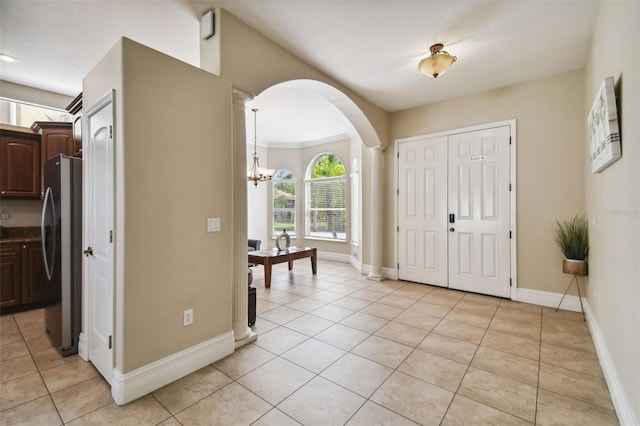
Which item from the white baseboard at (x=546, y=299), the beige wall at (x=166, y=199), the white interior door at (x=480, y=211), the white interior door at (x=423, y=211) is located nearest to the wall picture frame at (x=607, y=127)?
the white interior door at (x=480, y=211)

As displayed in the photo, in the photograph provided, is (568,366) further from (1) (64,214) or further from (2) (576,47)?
(1) (64,214)

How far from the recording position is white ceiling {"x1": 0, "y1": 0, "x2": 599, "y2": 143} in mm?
2434

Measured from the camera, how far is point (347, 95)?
4.03m

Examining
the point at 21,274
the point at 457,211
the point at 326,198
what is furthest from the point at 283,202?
the point at 21,274

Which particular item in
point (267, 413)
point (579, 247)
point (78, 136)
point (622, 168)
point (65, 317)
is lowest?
point (267, 413)

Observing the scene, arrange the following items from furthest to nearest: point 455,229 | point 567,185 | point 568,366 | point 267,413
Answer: point 455,229
point 567,185
point 568,366
point 267,413

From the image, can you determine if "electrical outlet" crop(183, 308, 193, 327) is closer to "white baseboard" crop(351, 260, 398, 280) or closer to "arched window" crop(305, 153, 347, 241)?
"white baseboard" crop(351, 260, 398, 280)

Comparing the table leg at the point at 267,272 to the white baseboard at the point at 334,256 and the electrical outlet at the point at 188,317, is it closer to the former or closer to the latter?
the electrical outlet at the point at 188,317

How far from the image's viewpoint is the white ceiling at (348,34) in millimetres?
2434

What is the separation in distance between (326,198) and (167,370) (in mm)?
5625

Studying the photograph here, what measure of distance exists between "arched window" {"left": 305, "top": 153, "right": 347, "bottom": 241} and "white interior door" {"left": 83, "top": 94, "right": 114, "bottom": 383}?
5190 millimetres

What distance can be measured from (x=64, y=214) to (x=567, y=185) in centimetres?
545

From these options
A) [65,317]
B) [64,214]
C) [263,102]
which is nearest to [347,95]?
[263,102]

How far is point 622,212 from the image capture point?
1.79 meters
